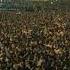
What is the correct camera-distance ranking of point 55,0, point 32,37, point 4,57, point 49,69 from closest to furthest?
point 49,69, point 4,57, point 32,37, point 55,0

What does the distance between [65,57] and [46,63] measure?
3.82ft

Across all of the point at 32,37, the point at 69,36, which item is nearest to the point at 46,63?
the point at 32,37

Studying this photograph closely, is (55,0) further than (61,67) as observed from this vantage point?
Yes

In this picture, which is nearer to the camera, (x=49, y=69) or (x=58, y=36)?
(x=49, y=69)

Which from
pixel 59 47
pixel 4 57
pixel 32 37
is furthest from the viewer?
pixel 32 37

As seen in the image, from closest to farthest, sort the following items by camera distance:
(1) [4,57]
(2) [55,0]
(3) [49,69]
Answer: (3) [49,69], (1) [4,57], (2) [55,0]

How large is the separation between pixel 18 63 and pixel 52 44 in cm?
274

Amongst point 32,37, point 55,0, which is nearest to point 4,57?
point 32,37

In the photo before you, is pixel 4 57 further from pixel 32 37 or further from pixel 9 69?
pixel 32 37

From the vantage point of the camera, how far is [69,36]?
13344 mm

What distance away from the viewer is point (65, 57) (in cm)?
970

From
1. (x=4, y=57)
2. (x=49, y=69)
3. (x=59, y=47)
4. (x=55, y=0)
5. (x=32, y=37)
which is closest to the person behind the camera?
(x=49, y=69)

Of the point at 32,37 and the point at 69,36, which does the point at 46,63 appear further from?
the point at 69,36

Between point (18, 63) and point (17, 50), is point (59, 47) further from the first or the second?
point (18, 63)
